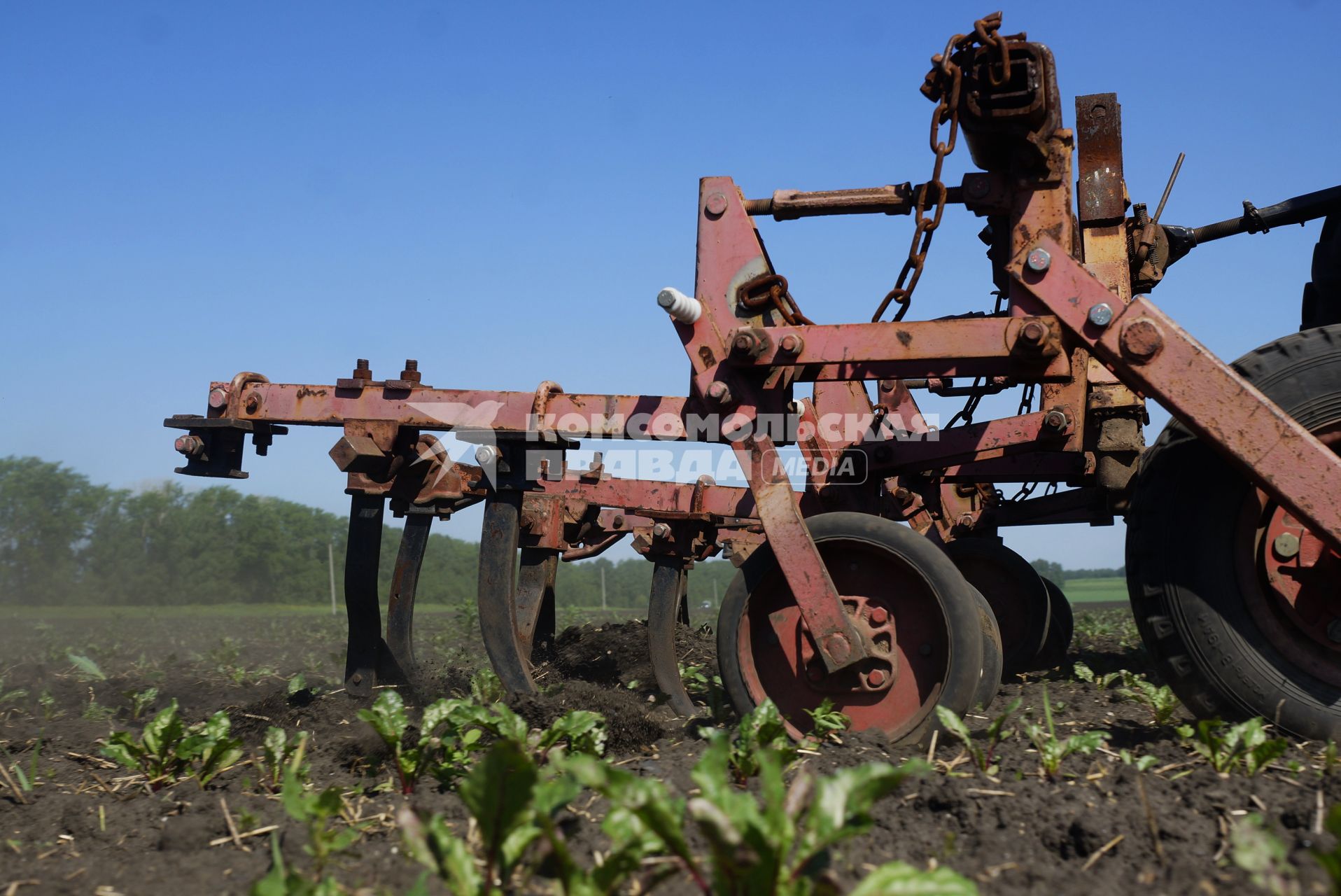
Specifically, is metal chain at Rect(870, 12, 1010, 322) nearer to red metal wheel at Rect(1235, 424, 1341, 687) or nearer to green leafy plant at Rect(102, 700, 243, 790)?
red metal wheel at Rect(1235, 424, 1341, 687)

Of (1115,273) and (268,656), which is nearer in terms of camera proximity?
(1115,273)

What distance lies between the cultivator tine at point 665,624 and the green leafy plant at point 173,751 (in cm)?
302

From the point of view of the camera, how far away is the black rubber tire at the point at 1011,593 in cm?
707

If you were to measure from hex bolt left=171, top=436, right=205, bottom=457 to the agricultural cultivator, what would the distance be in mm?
11

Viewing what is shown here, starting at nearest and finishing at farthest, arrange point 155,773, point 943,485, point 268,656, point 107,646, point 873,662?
point 155,773
point 873,662
point 943,485
point 268,656
point 107,646

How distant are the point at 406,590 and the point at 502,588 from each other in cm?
109

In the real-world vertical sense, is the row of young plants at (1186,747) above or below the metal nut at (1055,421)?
below

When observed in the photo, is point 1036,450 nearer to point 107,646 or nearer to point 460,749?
point 460,749

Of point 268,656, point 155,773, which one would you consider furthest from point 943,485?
point 268,656

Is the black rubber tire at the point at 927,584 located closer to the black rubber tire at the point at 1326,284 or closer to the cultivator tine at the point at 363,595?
the cultivator tine at the point at 363,595

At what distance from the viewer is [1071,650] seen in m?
8.91

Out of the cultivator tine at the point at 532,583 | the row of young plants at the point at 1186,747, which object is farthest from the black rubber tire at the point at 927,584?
the cultivator tine at the point at 532,583

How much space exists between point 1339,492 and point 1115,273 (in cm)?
256

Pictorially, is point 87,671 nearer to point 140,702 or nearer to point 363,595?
point 140,702
